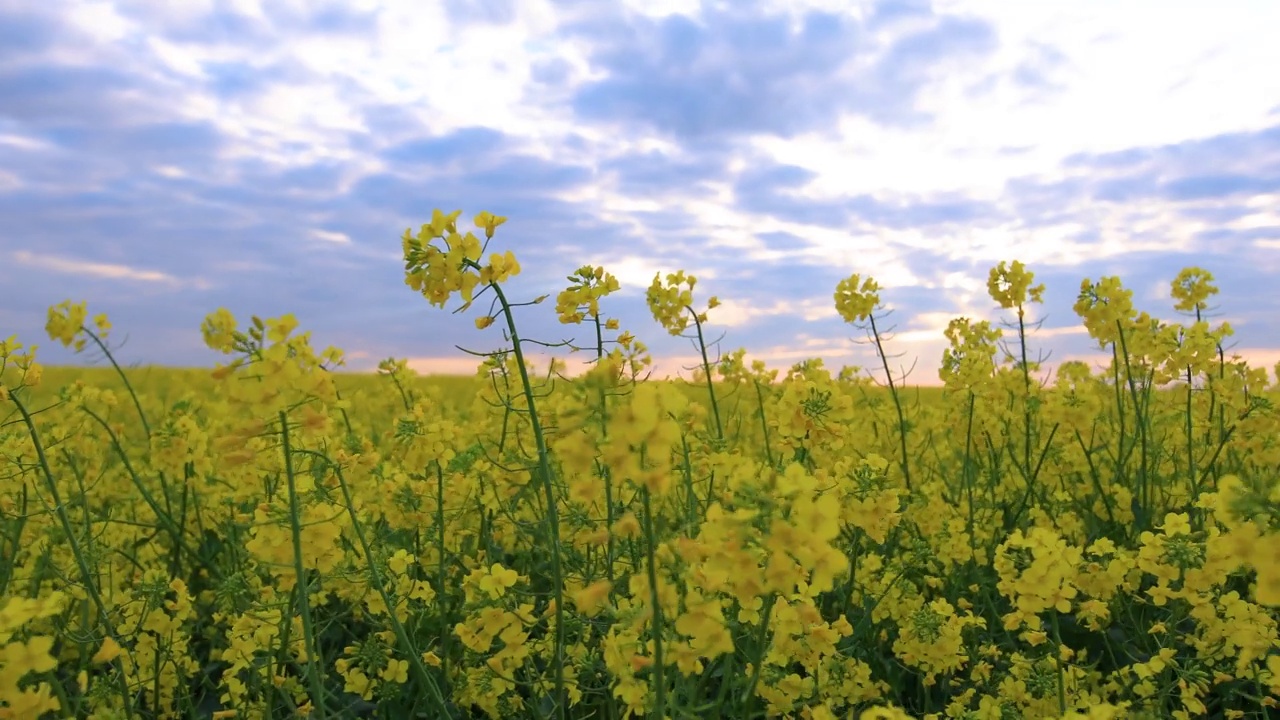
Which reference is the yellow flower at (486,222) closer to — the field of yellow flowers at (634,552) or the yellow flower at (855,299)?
the field of yellow flowers at (634,552)

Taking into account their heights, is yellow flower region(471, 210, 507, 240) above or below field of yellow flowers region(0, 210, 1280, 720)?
above

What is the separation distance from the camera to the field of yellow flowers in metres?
2.03

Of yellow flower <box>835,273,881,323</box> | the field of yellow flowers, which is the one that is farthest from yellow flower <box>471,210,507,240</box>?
yellow flower <box>835,273,881,323</box>

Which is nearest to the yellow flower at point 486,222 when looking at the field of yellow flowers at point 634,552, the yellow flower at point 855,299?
the field of yellow flowers at point 634,552

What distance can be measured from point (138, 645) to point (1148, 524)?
5.63m

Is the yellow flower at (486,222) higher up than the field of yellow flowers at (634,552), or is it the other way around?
the yellow flower at (486,222)

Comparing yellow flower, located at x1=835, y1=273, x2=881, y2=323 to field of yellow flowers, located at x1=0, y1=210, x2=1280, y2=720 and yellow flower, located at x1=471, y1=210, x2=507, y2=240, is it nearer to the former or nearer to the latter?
field of yellow flowers, located at x1=0, y1=210, x2=1280, y2=720

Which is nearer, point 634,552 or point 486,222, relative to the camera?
point 486,222

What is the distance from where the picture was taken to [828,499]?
1.79m

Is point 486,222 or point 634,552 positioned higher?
point 486,222

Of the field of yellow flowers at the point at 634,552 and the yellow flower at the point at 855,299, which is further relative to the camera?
the yellow flower at the point at 855,299

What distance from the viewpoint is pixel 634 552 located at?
3.38 m

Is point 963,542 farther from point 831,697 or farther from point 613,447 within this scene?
point 613,447

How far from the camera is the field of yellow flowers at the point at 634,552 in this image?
2.03 m
